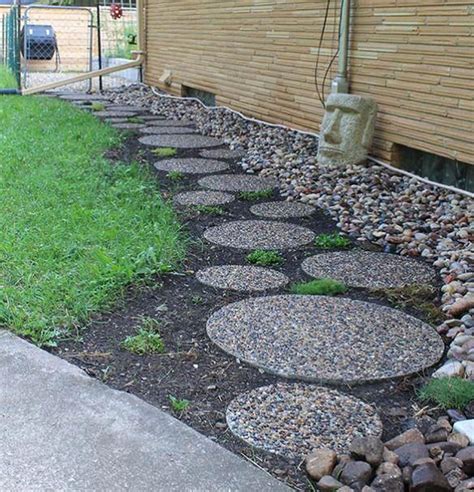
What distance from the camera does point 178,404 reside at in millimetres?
1769

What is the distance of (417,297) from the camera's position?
8.29ft

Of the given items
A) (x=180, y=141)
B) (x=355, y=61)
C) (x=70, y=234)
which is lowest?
(x=70, y=234)

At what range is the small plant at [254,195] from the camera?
3959 millimetres

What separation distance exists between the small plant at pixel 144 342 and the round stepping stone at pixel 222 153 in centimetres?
312

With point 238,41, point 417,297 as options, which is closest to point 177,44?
point 238,41

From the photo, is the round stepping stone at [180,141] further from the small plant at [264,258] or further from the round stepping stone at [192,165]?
the small plant at [264,258]

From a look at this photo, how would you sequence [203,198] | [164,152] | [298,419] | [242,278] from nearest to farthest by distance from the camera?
[298,419] → [242,278] → [203,198] → [164,152]

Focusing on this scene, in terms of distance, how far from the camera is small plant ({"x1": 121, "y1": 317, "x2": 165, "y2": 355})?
6.82 feet

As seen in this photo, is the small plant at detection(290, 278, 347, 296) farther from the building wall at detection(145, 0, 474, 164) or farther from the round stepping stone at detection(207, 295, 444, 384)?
the building wall at detection(145, 0, 474, 164)

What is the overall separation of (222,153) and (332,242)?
2.36 m

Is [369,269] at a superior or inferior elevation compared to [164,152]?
inferior

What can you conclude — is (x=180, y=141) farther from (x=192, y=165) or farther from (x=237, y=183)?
(x=237, y=183)

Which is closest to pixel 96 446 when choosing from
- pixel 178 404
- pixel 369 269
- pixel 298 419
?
pixel 178 404

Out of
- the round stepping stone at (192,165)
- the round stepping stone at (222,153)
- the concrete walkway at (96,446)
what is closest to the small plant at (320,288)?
the concrete walkway at (96,446)
